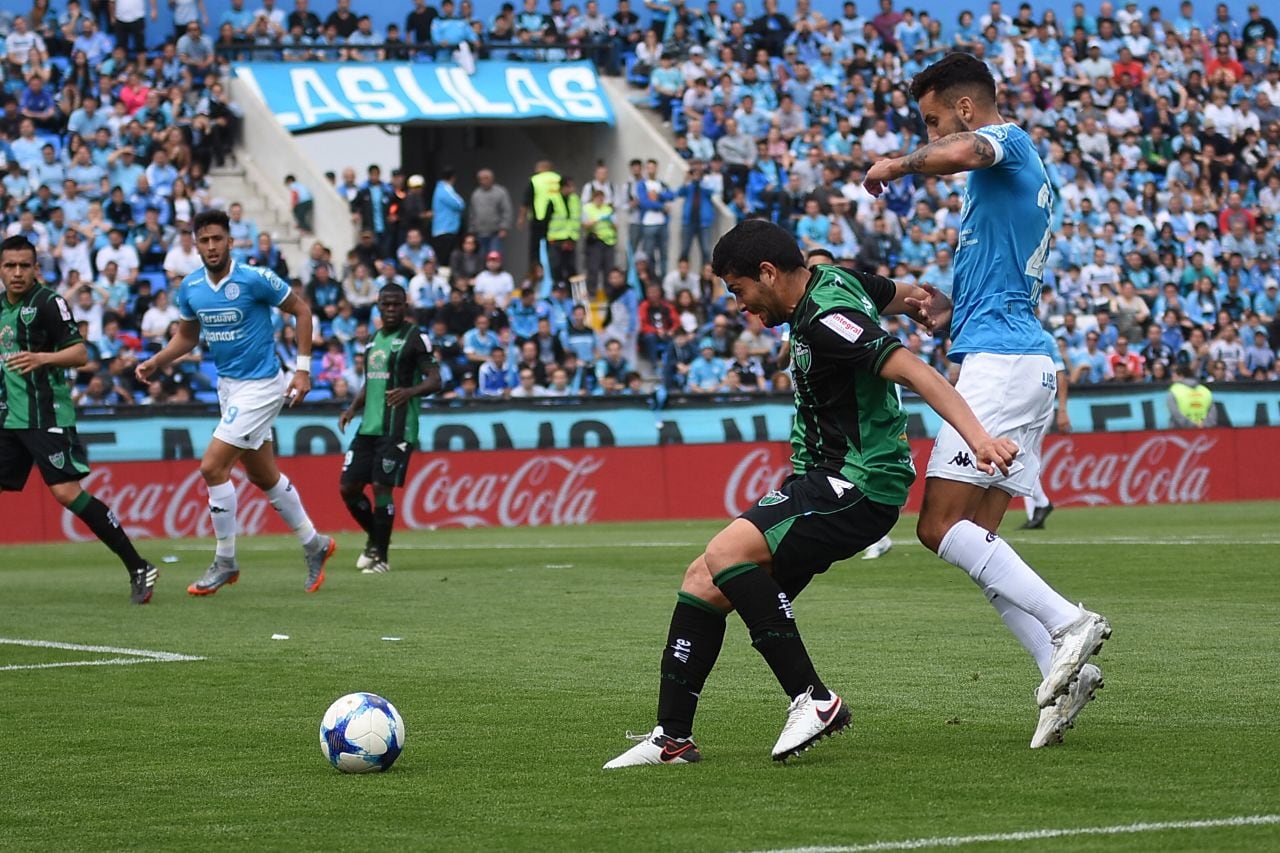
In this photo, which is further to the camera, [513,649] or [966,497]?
[513,649]

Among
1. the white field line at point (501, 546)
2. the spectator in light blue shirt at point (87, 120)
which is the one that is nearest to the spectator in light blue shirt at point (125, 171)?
the spectator in light blue shirt at point (87, 120)

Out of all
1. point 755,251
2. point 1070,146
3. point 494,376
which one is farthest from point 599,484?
point 755,251

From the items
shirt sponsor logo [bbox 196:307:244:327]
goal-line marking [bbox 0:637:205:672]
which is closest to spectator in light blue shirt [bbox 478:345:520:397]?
shirt sponsor logo [bbox 196:307:244:327]

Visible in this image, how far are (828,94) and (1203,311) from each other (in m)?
7.50

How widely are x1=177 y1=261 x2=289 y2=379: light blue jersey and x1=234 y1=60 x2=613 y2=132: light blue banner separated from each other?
57.6 feet

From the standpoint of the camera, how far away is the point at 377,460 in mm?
17016

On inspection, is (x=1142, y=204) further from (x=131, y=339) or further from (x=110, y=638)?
(x=110, y=638)

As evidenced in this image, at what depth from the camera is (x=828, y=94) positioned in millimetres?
33875

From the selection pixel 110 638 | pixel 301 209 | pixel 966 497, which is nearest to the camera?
pixel 966 497

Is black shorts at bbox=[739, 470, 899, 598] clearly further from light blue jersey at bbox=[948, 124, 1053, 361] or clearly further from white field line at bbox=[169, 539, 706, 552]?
white field line at bbox=[169, 539, 706, 552]

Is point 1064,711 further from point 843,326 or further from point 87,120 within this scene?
point 87,120

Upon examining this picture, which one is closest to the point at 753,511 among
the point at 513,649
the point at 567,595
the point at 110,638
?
the point at 513,649

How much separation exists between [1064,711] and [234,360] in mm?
8837

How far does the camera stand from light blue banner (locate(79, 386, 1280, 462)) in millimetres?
23406
